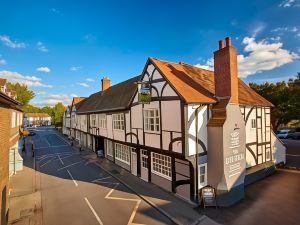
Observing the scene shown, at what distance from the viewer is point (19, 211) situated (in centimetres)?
1113

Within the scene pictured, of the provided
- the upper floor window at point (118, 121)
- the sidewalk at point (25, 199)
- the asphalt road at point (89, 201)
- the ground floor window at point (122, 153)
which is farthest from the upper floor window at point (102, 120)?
the sidewalk at point (25, 199)

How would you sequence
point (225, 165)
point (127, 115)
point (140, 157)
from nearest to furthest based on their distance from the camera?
point (225, 165)
point (140, 157)
point (127, 115)

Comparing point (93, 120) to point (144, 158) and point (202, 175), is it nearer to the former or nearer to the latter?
point (144, 158)

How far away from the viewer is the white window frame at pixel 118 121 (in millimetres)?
18172

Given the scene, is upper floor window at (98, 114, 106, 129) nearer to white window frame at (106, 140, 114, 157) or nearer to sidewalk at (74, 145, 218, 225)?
white window frame at (106, 140, 114, 157)

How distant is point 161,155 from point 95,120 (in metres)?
14.9

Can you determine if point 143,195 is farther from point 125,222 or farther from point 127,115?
point 127,115

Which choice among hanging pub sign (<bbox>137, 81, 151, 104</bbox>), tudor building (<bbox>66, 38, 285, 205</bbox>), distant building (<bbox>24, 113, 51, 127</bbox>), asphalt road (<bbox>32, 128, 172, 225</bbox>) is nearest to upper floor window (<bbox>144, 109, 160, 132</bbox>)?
tudor building (<bbox>66, 38, 285, 205</bbox>)

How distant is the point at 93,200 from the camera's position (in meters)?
12.4

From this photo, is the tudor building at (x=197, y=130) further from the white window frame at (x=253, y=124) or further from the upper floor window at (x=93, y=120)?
the upper floor window at (x=93, y=120)

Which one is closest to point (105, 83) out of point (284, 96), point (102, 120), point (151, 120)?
point (102, 120)

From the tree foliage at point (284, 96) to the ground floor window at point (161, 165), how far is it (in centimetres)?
2788

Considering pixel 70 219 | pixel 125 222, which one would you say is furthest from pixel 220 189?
pixel 70 219

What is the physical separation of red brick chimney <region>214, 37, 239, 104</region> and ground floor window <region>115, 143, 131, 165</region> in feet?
32.4
